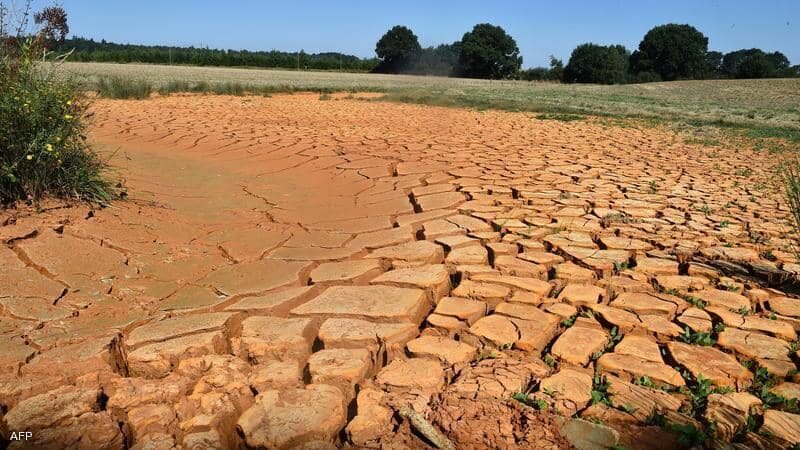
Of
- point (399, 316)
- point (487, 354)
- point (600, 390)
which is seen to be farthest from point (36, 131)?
point (600, 390)

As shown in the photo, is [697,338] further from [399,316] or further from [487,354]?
[399,316]

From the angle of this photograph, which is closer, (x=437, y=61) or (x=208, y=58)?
(x=208, y=58)

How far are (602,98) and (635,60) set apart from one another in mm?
38374

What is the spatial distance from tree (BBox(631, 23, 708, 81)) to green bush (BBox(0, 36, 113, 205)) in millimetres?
52177

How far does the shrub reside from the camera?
3002 mm

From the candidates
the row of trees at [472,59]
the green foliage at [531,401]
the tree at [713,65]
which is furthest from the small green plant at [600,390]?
the tree at [713,65]

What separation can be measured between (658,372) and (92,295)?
7.20 feet

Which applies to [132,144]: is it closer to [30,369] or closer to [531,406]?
[30,369]

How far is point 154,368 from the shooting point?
1.90 metres

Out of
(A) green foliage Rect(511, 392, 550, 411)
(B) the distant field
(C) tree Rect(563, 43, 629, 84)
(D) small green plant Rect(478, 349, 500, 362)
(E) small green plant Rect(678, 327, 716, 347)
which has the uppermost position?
(C) tree Rect(563, 43, 629, 84)

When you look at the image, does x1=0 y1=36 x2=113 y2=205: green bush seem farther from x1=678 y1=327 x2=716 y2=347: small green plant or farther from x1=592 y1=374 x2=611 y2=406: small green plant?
x1=678 y1=327 x2=716 y2=347: small green plant

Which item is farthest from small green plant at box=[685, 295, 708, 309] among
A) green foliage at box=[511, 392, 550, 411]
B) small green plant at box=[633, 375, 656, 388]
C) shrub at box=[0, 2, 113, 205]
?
shrub at box=[0, 2, 113, 205]

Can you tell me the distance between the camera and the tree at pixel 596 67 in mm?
39906

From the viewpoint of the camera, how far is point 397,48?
6325 cm
